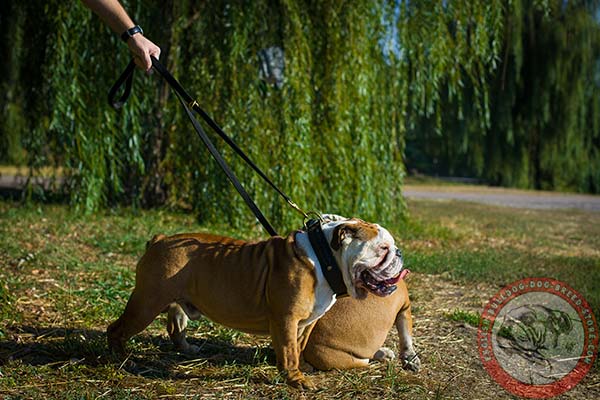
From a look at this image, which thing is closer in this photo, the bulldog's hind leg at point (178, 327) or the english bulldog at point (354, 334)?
the english bulldog at point (354, 334)

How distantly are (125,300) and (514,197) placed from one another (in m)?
13.8

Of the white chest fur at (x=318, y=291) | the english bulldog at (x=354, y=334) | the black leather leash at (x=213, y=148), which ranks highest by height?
the black leather leash at (x=213, y=148)

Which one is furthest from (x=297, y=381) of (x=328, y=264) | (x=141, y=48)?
(x=141, y=48)

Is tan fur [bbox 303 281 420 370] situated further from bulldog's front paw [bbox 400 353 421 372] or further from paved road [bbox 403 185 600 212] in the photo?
paved road [bbox 403 185 600 212]

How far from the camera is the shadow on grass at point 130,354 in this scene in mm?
3078

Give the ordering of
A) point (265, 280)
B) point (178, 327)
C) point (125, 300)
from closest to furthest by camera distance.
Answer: point (265, 280) → point (178, 327) → point (125, 300)

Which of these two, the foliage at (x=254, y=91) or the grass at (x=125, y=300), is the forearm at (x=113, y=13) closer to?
the grass at (x=125, y=300)

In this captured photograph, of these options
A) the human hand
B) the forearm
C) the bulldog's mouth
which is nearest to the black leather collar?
the bulldog's mouth

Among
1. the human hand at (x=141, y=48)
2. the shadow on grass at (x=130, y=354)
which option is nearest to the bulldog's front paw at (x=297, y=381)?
the shadow on grass at (x=130, y=354)

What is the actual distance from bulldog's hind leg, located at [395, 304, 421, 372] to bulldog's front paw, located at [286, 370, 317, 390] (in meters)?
0.61

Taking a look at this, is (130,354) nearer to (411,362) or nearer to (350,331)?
(350,331)

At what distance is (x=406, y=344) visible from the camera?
3.23 m

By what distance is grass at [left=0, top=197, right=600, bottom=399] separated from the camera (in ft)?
9.46

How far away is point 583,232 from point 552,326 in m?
6.07
